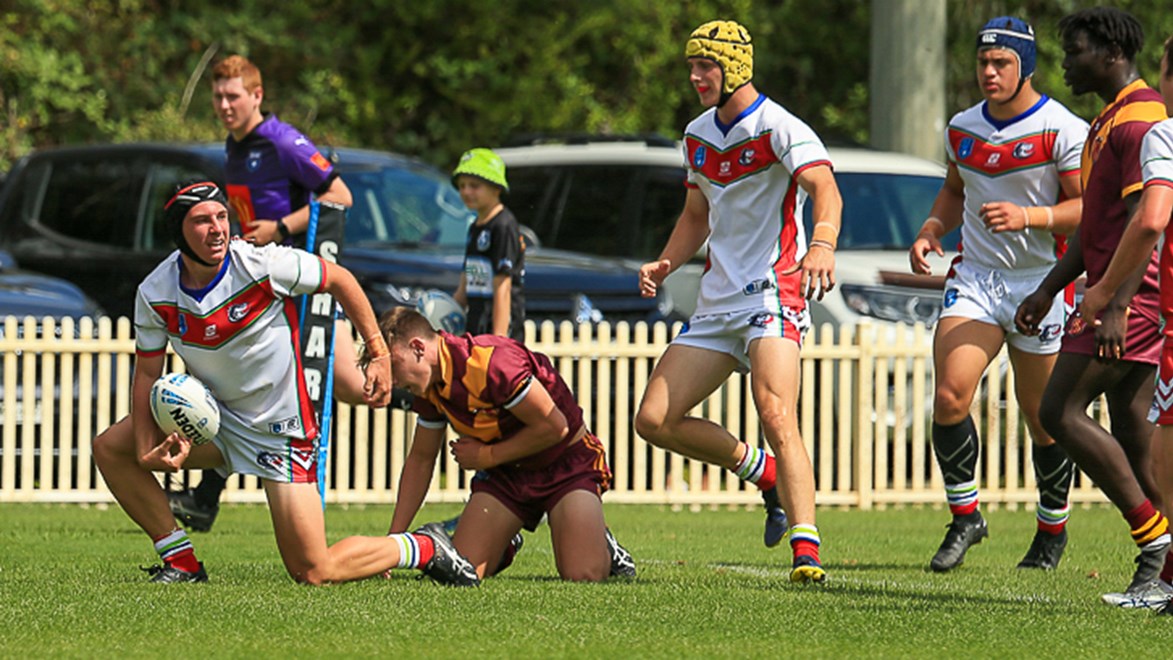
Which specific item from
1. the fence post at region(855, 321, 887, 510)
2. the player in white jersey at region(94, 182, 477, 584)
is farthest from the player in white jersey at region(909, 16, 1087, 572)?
the fence post at region(855, 321, 887, 510)

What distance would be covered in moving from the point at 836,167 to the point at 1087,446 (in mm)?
6096

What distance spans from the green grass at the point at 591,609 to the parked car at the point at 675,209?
319 centimetres

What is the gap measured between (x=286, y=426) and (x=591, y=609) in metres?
1.39

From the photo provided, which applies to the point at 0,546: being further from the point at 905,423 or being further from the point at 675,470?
the point at 905,423

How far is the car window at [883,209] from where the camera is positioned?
→ 13148mm

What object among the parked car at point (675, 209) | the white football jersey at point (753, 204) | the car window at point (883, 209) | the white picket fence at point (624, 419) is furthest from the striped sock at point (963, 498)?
the car window at point (883, 209)

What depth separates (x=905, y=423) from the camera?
1282 cm

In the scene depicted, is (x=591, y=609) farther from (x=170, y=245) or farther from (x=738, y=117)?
(x=170, y=245)

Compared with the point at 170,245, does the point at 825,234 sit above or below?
above

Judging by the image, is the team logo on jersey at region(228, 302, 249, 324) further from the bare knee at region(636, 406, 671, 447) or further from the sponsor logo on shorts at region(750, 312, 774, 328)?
the sponsor logo on shorts at region(750, 312, 774, 328)

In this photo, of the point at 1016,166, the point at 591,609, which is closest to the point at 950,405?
the point at 1016,166

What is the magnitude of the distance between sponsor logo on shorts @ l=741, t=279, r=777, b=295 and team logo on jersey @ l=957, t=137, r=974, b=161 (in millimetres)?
1208

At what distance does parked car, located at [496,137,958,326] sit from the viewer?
499 inches

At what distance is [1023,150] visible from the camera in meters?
8.34
